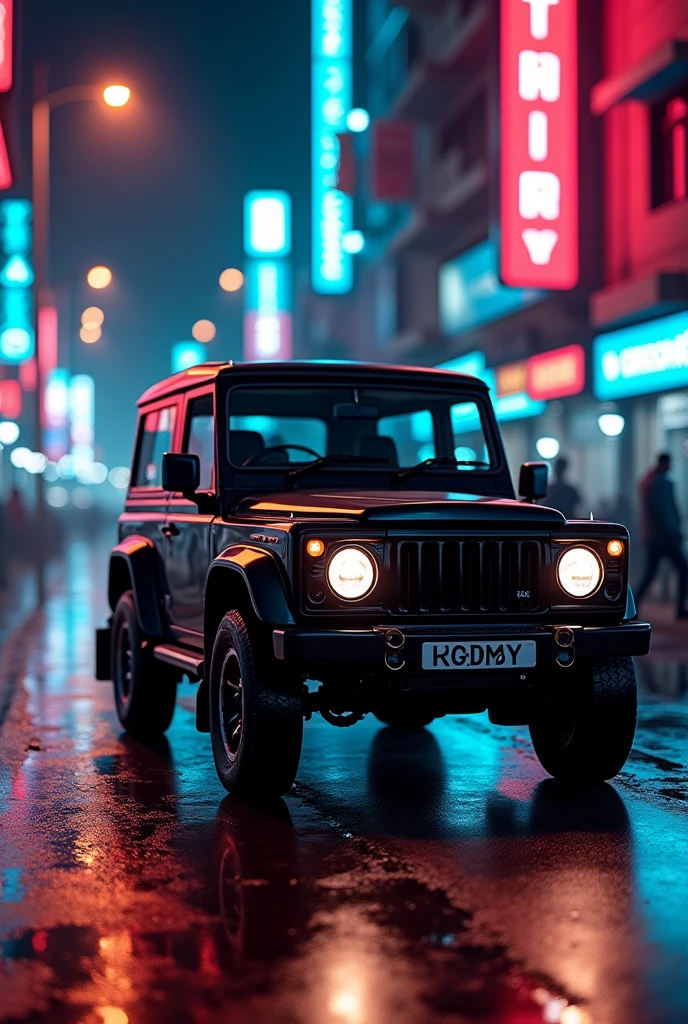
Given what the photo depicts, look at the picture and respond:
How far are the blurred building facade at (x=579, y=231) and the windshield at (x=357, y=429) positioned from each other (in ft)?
39.4

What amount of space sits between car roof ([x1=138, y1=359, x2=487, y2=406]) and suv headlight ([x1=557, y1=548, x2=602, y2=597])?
1.84m

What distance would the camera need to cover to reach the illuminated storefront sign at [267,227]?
7506 cm

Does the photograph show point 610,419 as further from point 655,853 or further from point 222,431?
point 655,853

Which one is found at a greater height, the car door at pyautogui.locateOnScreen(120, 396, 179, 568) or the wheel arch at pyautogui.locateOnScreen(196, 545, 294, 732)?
the car door at pyautogui.locateOnScreen(120, 396, 179, 568)

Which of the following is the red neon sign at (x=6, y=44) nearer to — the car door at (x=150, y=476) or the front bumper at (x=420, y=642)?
the car door at (x=150, y=476)

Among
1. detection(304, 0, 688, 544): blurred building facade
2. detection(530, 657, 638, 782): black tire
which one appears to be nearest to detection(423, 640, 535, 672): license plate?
detection(530, 657, 638, 782): black tire

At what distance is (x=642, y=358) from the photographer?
72.1ft

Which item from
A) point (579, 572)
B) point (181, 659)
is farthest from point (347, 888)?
point (181, 659)

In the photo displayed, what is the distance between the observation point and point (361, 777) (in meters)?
8.01

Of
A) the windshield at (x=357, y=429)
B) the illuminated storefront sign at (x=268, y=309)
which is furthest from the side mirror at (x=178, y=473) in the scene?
the illuminated storefront sign at (x=268, y=309)

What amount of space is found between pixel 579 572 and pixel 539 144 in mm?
17914

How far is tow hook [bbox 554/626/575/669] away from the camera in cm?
689

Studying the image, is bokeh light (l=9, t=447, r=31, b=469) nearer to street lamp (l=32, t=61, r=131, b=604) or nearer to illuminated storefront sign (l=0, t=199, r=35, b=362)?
illuminated storefront sign (l=0, t=199, r=35, b=362)

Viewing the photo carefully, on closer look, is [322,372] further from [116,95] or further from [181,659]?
[116,95]
